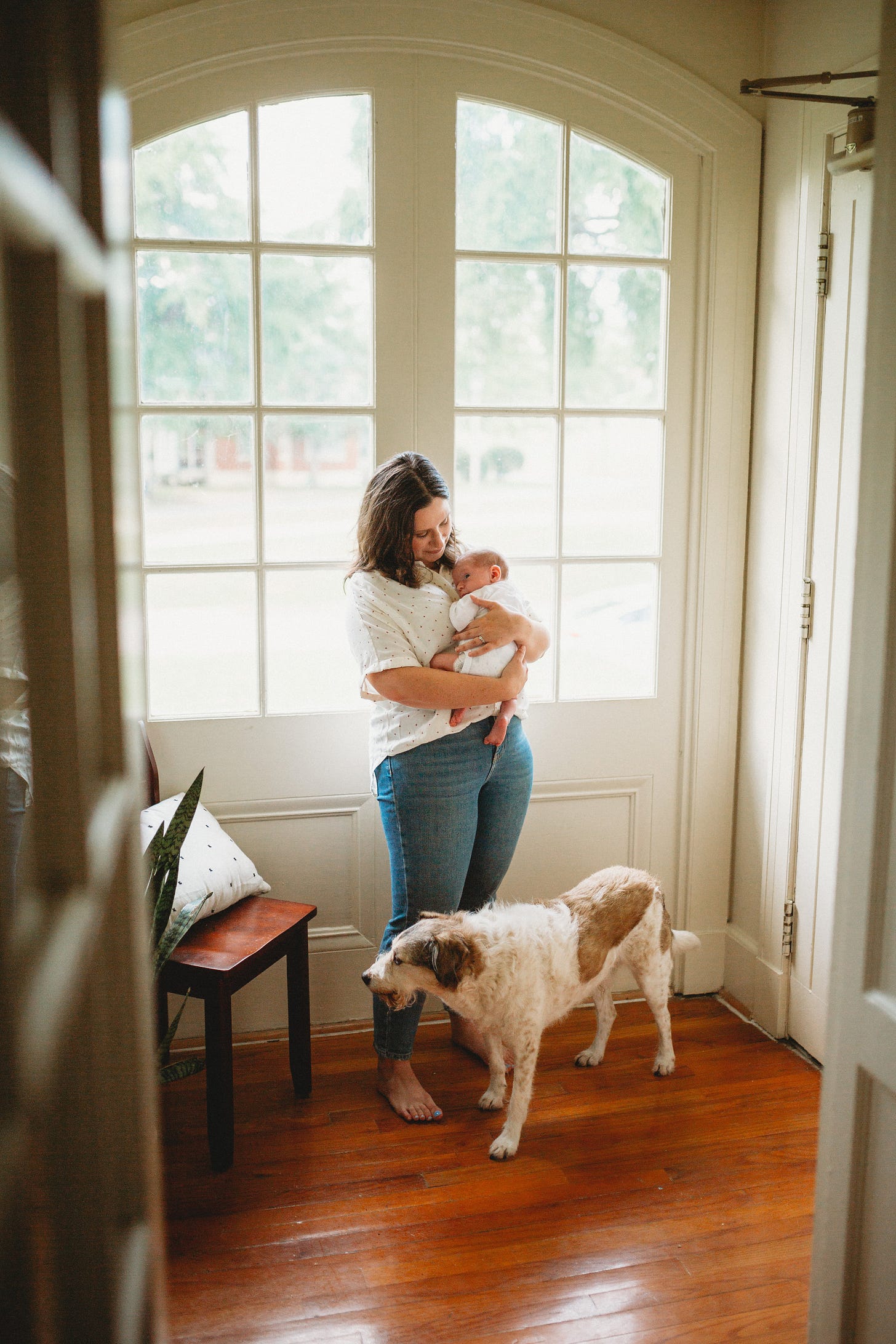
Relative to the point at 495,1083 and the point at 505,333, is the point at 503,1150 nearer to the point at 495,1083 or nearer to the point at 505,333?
the point at 495,1083

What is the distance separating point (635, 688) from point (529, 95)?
1590mm

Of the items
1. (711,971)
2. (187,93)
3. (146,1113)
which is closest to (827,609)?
(711,971)

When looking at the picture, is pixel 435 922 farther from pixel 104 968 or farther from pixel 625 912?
pixel 104 968

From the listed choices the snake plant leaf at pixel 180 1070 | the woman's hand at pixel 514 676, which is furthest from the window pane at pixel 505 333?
the snake plant leaf at pixel 180 1070

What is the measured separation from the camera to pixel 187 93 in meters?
2.48

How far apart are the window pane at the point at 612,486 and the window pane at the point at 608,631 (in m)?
0.07


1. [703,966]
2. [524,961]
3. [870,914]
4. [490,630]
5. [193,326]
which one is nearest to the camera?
[870,914]

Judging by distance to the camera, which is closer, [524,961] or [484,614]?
[524,961]

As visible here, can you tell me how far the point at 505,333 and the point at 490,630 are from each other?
900 mm

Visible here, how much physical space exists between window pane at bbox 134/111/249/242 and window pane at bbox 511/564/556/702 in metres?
1.14

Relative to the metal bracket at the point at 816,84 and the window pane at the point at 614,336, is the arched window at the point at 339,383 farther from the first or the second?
the metal bracket at the point at 816,84

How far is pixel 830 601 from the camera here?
2.58m

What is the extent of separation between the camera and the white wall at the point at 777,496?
2.61 meters

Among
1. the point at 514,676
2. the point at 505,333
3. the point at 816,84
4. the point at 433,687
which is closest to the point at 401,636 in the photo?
the point at 433,687
